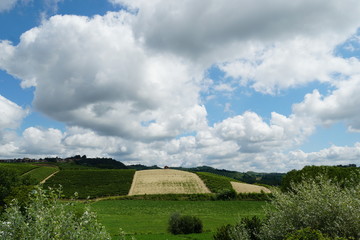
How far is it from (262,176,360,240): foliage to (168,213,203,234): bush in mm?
17775

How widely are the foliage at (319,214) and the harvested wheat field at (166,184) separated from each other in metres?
80.0

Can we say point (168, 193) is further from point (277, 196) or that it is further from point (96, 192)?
point (277, 196)

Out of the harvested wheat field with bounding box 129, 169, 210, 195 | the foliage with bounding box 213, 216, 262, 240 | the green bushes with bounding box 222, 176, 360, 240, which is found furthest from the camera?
the harvested wheat field with bounding box 129, 169, 210, 195

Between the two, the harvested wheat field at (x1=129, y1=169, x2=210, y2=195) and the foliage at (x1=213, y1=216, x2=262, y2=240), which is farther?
the harvested wheat field at (x1=129, y1=169, x2=210, y2=195)

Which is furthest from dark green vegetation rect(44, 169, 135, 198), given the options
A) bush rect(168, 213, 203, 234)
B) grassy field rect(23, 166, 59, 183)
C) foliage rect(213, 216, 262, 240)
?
foliage rect(213, 216, 262, 240)

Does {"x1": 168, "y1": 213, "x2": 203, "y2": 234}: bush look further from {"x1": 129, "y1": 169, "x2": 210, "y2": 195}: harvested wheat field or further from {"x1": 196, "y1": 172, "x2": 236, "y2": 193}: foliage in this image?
{"x1": 196, "y1": 172, "x2": 236, "y2": 193}: foliage

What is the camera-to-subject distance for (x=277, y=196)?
15.3m

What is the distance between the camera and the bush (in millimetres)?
31156

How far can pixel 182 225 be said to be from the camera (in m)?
31.4

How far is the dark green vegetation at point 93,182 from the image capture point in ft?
303

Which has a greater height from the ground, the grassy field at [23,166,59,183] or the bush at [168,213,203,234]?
the grassy field at [23,166,59,183]

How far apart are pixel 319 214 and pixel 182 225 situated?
827 inches

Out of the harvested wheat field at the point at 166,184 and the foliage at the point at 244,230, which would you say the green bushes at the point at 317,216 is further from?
the harvested wheat field at the point at 166,184

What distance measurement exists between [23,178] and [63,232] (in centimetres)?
6324
